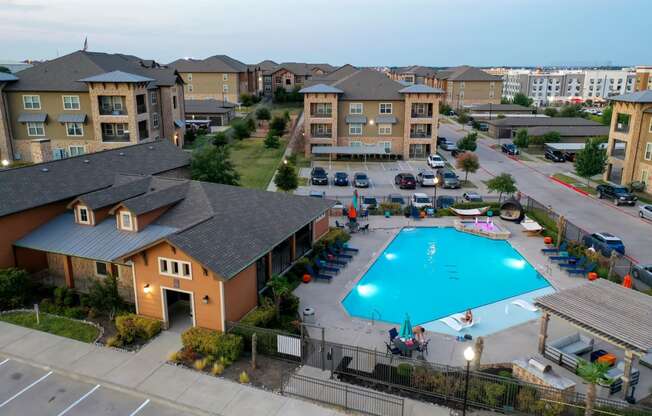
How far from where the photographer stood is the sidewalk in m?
16.6

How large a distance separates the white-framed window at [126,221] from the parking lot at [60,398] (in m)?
7.56

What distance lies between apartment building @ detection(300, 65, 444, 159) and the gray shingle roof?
2713 cm

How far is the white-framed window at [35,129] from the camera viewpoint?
54188 mm

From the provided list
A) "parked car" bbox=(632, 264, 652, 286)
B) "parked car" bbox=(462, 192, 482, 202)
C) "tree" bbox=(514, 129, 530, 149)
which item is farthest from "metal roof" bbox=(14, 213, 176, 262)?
"tree" bbox=(514, 129, 530, 149)

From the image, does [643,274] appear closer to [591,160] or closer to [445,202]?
[445,202]

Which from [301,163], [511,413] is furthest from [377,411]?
[301,163]

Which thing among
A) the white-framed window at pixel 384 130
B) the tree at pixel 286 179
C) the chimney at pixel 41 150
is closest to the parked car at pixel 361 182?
the tree at pixel 286 179

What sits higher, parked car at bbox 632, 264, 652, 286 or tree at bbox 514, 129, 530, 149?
tree at bbox 514, 129, 530, 149

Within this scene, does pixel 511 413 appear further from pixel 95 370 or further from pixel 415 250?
pixel 415 250

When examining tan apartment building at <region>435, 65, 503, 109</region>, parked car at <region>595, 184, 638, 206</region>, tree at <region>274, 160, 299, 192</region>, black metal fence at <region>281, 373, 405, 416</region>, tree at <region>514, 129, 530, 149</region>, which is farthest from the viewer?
tan apartment building at <region>435, 65, 503, 109</region>

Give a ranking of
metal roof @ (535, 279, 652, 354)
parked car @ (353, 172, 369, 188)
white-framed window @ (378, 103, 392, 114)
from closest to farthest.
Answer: metal roof @ (535, 279, 652, 354)
parked car @ (353, 172, 369, 188)
white-framed window @ (378, 103, 392, 114)

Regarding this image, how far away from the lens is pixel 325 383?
17328 mm

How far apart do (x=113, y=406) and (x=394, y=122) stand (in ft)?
162

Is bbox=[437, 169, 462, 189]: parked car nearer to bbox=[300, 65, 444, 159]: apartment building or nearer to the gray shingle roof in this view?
bbox=[300, 65, 444, 159]: apartment building
